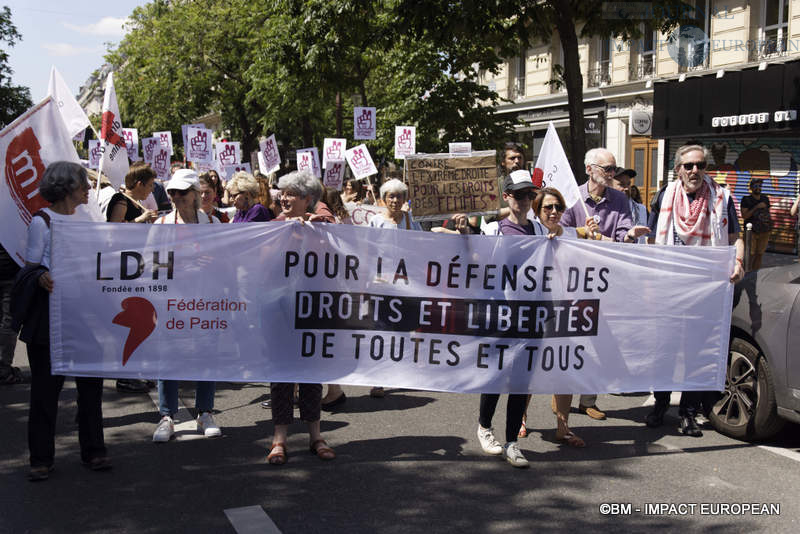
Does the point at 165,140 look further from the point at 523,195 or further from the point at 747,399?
the point at 747,399

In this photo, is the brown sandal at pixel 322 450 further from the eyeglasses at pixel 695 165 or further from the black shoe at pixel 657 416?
the eyeglasses at pixel 695 165

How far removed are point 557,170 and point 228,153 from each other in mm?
12291

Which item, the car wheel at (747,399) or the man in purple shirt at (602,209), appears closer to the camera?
the car wheel at (747,399)

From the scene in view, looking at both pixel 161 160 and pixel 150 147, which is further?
pixel 161 160

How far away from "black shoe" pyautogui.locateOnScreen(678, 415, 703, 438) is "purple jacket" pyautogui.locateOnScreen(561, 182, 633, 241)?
1.47 meters

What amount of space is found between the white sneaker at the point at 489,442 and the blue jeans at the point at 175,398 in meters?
1.94

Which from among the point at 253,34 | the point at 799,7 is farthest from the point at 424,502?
the point at 253,34

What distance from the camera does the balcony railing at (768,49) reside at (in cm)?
2092

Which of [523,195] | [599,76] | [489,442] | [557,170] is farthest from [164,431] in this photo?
[599,76]

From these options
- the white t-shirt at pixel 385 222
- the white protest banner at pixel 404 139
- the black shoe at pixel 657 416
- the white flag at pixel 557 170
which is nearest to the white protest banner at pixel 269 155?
the white protest banner at pixel 404 139

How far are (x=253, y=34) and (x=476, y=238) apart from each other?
78.0ft

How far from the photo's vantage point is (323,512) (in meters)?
4.41

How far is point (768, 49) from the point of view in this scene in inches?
846

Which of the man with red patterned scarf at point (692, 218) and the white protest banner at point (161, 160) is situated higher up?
the white protest banner at point (161, 160)
